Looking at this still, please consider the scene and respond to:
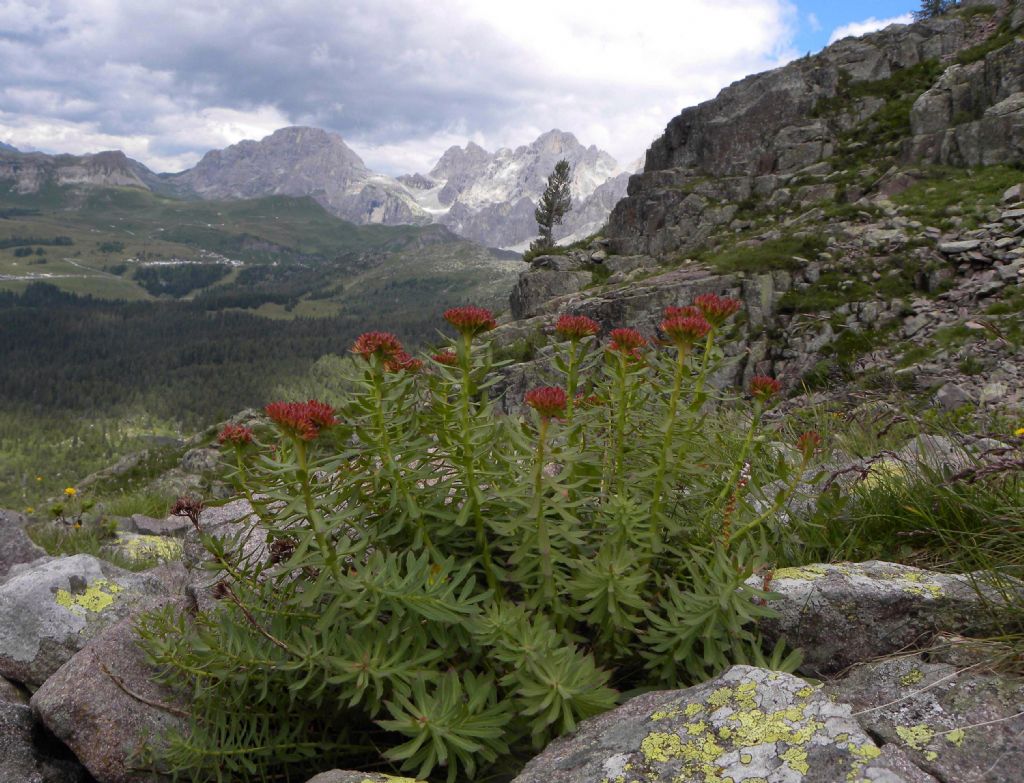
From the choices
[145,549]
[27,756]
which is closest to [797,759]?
[27,756]

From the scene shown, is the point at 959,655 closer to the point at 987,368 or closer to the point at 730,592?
the point at 730,592

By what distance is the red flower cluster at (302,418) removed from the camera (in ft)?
7.37

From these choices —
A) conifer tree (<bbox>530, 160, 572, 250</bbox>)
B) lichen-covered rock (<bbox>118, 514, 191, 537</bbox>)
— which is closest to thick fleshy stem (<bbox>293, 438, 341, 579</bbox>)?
lichen-covered rock (<bbox>118, 514, 191, 537</bbox>)

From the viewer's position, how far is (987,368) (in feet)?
48.5

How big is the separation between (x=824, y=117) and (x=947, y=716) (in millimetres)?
54032

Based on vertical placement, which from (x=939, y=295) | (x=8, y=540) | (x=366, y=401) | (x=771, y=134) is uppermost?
(x=771, y=134)

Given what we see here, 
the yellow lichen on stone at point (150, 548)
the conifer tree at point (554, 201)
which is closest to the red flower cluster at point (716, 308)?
the yellow lichen on stone at point (150, 548)

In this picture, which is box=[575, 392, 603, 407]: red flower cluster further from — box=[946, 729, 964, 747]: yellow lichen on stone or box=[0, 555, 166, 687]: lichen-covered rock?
box=[0, 555, 166, 687]: lichen-covered rock

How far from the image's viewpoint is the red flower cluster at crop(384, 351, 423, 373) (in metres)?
3.04

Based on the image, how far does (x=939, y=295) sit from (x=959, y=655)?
72.5 feet

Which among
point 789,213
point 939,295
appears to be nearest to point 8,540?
point 939,295

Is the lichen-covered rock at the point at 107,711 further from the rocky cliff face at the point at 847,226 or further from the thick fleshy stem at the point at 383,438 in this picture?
the rocky cliff face at the point at 847,226

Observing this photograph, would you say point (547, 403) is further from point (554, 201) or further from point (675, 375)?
point (554, 201)

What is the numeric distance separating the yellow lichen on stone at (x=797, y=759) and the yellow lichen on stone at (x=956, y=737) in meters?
0.53
